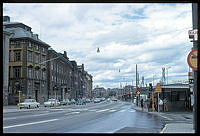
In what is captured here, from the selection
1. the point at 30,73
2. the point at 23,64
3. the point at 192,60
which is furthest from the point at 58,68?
the point at 192,60

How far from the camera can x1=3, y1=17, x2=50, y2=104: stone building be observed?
69125 millimetres

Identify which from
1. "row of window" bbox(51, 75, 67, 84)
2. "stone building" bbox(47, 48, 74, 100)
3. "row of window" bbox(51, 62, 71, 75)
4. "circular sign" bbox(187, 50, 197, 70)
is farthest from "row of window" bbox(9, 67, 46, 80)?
"circular sign" bbox(187, 50, 197, 70)

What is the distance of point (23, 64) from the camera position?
230 ft

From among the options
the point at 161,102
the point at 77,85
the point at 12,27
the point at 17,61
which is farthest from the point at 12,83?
the point at 77,85

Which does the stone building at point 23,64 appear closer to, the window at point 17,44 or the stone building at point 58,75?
the window at point 17,44

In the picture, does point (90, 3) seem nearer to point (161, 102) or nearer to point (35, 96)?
point (161, 102)

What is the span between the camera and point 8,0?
6.91 metres

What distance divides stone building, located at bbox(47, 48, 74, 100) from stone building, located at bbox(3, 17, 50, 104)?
519 cm

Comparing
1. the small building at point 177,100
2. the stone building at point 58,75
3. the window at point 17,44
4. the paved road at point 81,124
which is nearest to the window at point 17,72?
the window at point 17,44

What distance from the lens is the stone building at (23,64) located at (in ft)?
227

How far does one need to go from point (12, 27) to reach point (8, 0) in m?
71.1

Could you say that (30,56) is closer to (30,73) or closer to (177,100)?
(30,73)

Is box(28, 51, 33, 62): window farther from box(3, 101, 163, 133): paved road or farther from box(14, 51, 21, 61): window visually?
box(3, 101, 163, 133): paved road

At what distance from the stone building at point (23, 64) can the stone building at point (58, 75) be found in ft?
17.0
